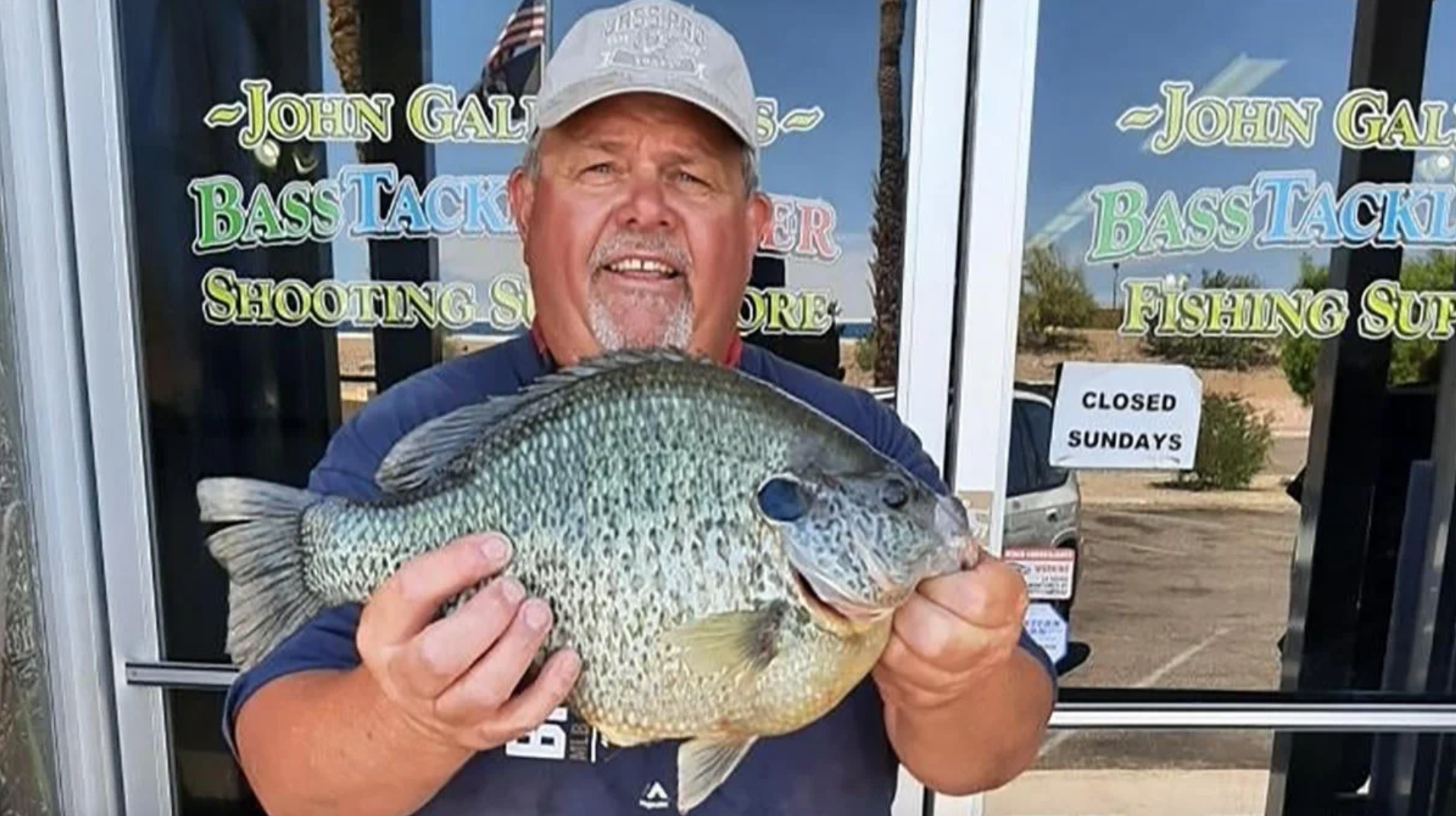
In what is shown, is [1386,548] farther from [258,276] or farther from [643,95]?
[258,276]

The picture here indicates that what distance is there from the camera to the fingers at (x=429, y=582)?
879 mm

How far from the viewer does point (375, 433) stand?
1.21 meters

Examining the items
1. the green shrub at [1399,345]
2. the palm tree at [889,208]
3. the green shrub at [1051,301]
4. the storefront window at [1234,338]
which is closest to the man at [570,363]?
the palm tree at [889,208]

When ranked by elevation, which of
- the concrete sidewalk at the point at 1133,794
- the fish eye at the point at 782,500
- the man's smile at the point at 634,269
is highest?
the man's smile at the point at 634,269

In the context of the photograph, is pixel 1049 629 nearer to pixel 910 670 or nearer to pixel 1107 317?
pixel 1107 317

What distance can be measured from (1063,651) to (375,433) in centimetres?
178

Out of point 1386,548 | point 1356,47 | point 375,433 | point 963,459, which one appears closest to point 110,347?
point 375,433

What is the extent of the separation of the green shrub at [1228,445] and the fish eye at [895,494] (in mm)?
1787

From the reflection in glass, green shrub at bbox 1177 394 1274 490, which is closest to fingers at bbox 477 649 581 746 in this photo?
green shrub at bbox 1177 394 1274 490

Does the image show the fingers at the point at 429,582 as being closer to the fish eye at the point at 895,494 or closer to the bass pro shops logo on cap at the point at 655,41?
the fish eye at the point at 895,494

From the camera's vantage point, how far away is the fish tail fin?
3.13 ft

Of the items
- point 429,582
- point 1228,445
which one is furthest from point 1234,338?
point 429,582

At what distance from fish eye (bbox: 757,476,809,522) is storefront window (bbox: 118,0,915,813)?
140 cm

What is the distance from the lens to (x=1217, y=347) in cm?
241
